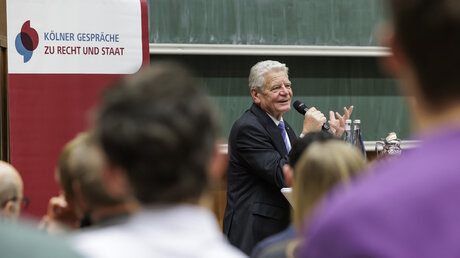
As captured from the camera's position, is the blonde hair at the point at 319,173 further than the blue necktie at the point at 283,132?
No

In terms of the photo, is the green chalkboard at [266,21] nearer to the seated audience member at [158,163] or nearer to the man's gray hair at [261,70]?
the man's gray hair at [261,70]

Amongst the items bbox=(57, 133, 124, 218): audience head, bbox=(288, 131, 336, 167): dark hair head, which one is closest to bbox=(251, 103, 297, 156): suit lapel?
bbox=(288, 131, 336, 167): dark hair head

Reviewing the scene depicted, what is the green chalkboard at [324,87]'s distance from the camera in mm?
4625

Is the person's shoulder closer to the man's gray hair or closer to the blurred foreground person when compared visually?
the blurred foreground person

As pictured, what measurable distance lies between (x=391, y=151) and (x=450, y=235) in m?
2.91

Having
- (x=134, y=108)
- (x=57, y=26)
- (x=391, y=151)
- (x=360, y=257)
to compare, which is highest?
(x=57, y=26)

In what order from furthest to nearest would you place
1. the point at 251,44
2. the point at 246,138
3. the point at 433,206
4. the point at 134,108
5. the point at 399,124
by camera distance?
the point at 399,124
the point at 251,44
the point at 246,138
the point at 134,108
the point at 433,206

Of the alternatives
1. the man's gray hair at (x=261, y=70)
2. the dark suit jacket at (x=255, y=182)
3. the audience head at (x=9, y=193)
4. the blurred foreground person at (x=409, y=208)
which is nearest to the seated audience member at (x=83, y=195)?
the audience head at (x=9, y=193)

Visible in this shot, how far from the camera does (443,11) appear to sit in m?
0.58

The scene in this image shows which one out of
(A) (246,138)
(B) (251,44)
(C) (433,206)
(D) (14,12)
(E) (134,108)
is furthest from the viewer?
(B) (251,44)

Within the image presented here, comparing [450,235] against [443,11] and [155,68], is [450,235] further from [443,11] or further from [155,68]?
[155,68]

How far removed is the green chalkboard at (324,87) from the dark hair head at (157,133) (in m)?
3.74

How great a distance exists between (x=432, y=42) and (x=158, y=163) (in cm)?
35

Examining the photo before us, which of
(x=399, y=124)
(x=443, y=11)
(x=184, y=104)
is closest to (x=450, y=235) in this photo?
(x=443, y=11)
